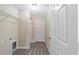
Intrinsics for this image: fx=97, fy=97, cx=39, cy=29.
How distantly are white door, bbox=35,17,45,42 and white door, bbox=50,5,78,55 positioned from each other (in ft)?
0.46

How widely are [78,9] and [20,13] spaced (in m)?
0.83

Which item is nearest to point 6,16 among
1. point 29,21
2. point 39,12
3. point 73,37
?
point 29,21

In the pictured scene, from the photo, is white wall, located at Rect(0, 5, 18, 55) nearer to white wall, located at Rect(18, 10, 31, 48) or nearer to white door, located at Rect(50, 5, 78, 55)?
white wall, located at Rect(18, 10, 31, 48)

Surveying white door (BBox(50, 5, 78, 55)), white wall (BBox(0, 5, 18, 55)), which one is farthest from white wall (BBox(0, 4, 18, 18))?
white door (BBox(50, 5, 78, 55))

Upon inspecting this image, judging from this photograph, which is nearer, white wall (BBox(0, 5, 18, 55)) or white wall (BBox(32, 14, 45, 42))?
white wall (BBox(0, 5, 18, 55))

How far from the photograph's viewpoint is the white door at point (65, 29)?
107 centimetres

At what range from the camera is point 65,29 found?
1.26m

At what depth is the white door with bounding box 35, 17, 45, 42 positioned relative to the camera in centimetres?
154

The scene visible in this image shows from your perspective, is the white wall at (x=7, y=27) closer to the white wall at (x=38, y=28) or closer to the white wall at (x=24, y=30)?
the white wall at (x=24, y=30)

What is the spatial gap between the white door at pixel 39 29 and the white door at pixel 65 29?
14cm

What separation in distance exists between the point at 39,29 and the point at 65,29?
45 centimetres

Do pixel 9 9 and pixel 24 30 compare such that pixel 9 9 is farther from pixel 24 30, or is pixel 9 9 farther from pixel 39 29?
pixel 39 29

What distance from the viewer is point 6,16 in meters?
1.35

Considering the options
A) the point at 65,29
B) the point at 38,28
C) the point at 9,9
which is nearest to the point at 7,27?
the point at 9,9
